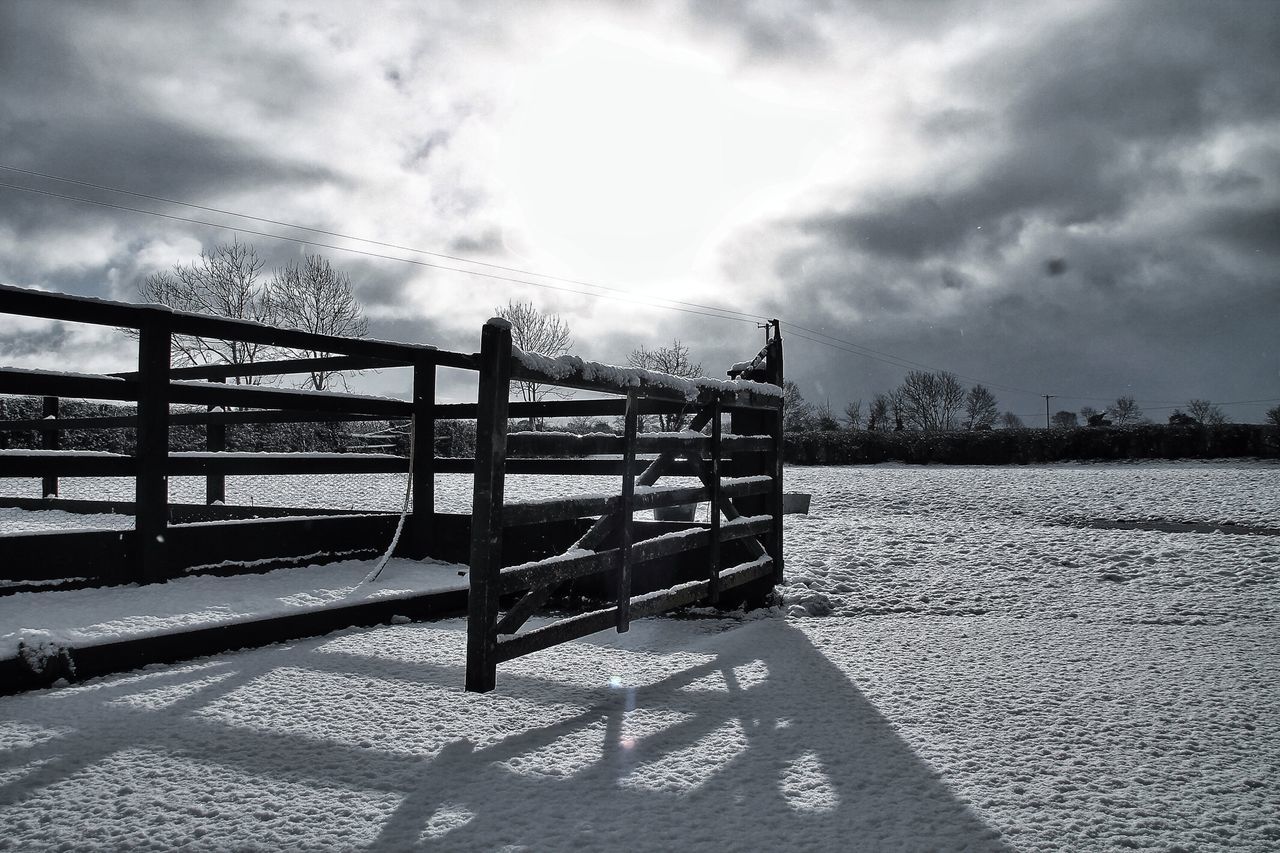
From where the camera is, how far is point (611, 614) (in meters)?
3.49

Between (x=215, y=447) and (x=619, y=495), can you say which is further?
(x=215, y=447)

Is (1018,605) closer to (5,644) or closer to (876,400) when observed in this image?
(5,644)

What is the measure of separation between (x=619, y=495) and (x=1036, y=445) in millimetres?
28009

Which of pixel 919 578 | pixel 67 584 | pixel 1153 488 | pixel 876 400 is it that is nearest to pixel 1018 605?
pixel 919 578

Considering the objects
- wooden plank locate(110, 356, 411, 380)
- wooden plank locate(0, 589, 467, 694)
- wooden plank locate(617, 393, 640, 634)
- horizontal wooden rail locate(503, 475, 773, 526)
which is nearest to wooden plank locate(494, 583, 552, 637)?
horizontal wooden rail locate(503, 475, 773, 526)

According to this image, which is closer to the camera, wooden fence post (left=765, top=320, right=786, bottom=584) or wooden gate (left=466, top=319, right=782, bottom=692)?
wooden gate (left=466, top=319, right=782, bottom=692)

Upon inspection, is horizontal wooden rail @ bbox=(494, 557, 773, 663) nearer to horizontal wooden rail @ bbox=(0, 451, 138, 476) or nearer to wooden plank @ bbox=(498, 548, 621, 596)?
wooden plank @ bbox=(498, 548, 621, 596)

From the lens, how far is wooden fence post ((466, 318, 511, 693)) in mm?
2727

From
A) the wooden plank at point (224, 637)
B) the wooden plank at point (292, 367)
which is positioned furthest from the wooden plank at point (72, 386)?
the wooden plank at point (224, 637)

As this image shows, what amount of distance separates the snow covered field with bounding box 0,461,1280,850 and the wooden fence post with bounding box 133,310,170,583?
334mm

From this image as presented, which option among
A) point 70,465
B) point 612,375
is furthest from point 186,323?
point 612,375

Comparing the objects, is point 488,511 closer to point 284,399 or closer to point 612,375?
point 612,375

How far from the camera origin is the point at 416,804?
6.82ft

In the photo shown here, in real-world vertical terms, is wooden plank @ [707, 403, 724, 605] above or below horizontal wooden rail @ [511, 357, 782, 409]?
below
